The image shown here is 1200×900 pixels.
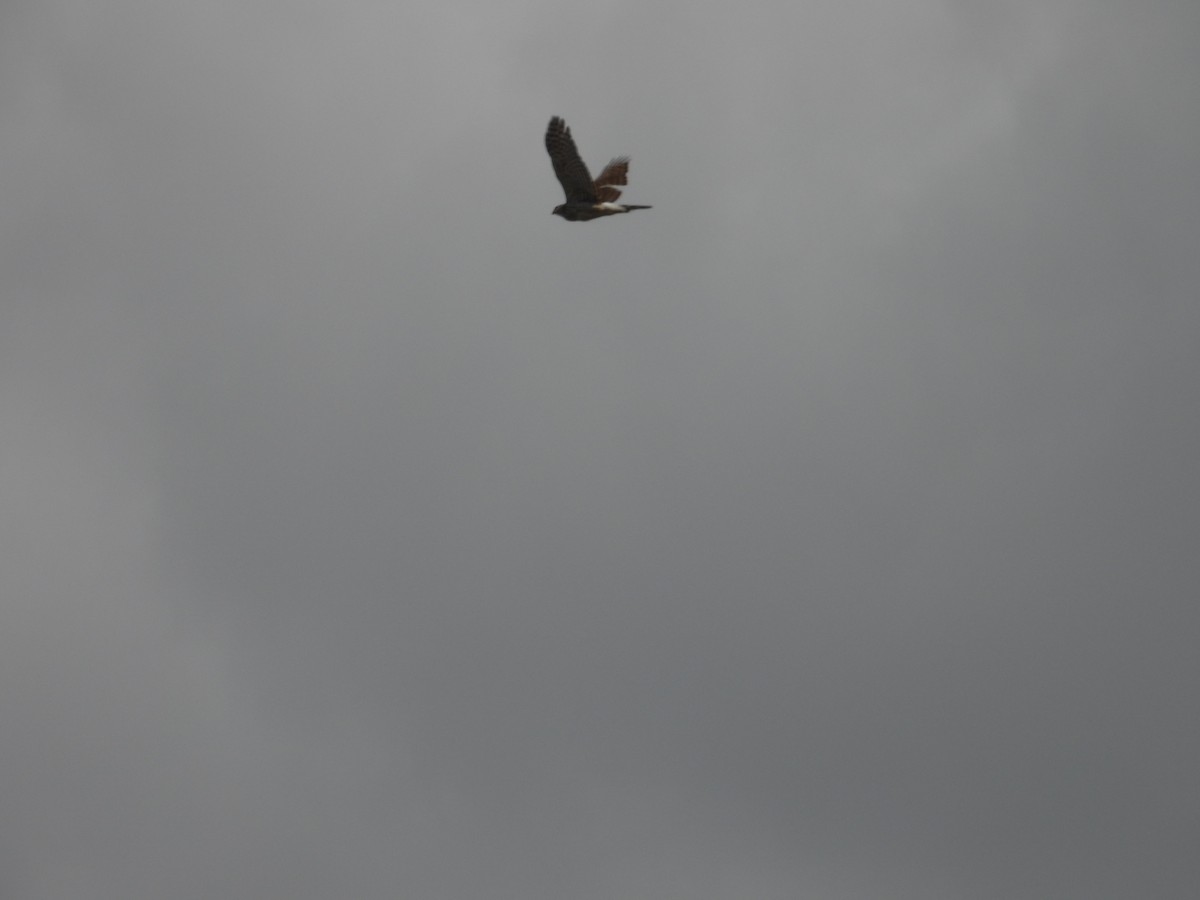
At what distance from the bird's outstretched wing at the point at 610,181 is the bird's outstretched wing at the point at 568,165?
0.09 meters

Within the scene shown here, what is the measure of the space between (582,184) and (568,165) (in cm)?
144

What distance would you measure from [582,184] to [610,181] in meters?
1.48

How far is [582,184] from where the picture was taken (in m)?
92.4

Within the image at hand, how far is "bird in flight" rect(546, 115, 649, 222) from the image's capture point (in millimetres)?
90812

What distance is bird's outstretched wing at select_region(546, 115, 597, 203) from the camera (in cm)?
9006

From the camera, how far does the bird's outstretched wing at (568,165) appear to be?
90062 mm

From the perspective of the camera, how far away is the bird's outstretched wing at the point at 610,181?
305ft

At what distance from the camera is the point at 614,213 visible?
9325 centimetres

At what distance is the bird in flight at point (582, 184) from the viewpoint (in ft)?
298

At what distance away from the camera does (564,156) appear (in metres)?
90.8

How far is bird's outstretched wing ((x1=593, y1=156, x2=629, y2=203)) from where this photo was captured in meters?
93.1

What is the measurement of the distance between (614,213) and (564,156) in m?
3.71
